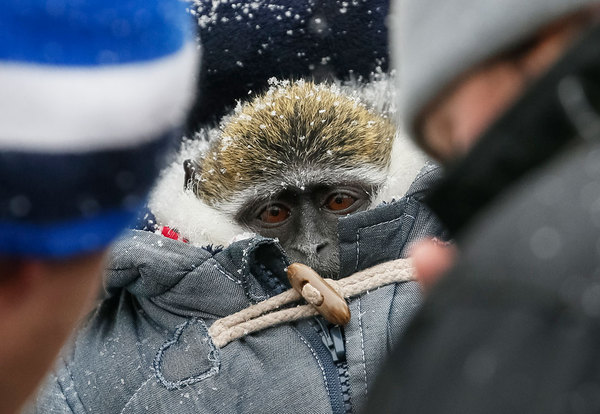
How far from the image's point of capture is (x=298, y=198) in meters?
2.07

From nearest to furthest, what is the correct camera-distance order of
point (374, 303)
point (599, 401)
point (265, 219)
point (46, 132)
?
point (599, 401) < point (46, 132) < point (374, 303) < point (265, 219)

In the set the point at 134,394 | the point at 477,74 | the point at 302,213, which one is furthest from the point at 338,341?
the point at 477,74

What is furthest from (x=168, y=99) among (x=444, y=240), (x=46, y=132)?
(x=444, y=240)

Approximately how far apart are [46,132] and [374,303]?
112 centimetres

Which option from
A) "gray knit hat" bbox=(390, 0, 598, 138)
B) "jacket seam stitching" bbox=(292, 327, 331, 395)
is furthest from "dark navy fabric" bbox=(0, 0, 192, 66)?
"jacket seam stitching" bbox=(292, 327, 331, 395)

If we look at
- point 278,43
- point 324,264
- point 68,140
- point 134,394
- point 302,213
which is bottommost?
point 68,140

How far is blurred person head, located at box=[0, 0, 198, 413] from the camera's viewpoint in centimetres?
47

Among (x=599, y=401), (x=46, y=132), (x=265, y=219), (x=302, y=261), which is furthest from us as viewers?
(x=265, y=219)

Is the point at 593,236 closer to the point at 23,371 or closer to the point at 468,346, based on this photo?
the point at 468,346

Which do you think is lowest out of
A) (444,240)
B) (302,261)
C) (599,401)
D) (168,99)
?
(599,401)

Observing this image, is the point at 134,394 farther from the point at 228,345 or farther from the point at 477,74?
the point at 477,74

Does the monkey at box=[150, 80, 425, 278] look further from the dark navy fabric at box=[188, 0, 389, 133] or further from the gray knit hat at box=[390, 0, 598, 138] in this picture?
the gray knit hat at box=[390, 0, 598, 138]

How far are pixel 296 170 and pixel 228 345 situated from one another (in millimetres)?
680

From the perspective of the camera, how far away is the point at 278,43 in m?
1.77
